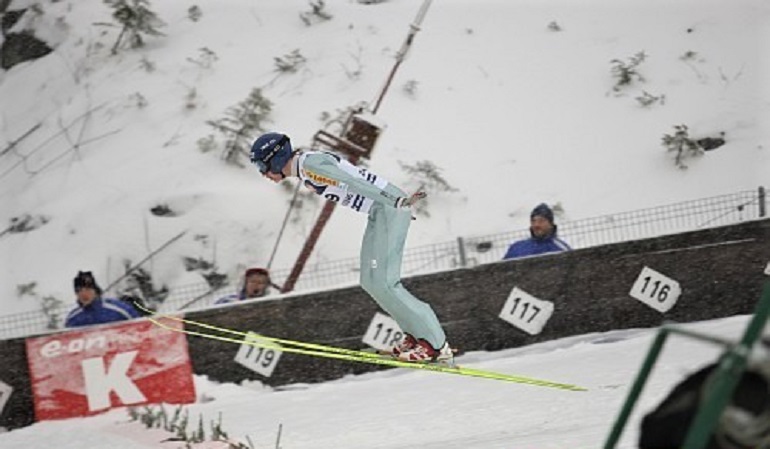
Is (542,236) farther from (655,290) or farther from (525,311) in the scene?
(655,290)

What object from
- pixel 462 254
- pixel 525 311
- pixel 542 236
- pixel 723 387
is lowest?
pixel 525 311

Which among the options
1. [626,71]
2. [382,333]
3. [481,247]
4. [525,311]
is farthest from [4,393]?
[626,71]

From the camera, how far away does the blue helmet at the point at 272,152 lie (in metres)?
8.46

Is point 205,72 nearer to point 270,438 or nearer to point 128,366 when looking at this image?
point 128,366

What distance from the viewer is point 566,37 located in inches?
744

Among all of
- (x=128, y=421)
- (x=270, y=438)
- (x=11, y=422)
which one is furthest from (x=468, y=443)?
(x=11, y=422)

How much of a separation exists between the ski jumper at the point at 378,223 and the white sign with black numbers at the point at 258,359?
8.76 feet

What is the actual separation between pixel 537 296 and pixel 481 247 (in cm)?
299

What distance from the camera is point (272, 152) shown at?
8.47 m

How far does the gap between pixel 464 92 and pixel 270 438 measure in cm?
1001

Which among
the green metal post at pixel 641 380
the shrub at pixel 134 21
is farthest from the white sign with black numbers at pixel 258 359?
the shrub at pixel 134 21

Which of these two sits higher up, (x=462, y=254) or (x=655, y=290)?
(x=655, y=290)

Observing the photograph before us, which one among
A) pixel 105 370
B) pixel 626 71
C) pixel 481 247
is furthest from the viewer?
pixel 626 71

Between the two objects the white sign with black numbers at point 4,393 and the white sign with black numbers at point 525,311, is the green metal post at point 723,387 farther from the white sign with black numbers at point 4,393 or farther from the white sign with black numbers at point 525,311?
the white sign with black numbers at point 4,393
